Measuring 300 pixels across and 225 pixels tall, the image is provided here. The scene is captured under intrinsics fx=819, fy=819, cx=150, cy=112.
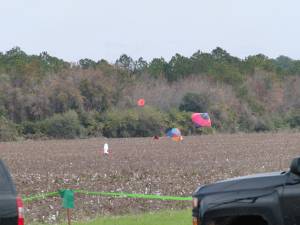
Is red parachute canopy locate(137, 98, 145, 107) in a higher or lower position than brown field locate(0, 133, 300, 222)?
higher

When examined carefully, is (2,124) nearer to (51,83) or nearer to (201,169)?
(51,83)

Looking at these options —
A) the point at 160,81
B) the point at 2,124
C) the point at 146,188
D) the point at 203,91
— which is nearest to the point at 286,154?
the point at 146,188

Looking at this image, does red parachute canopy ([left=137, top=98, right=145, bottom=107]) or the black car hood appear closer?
the black car hood

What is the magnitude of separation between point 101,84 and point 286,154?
47180mm

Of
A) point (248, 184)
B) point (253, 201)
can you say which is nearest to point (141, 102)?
point (248, 184)

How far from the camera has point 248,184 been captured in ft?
28.6

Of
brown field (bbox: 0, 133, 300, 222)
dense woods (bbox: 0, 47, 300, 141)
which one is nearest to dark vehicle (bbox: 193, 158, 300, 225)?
brown field (bbox: 0, 133, 300, 222)

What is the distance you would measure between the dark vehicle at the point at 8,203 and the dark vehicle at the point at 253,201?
194 cm

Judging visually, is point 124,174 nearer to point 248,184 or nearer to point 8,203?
point 8,203

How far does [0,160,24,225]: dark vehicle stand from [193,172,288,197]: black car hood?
197 centimetres

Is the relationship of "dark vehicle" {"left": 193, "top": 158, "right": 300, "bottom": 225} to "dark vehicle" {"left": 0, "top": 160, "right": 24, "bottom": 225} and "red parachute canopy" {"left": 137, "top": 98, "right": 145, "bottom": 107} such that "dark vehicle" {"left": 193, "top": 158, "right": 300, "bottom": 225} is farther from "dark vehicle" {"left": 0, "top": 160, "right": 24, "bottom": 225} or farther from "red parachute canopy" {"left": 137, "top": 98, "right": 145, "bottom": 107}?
"red parachute canopy" {"left": 137, "top": 98, "right": 145, "bottom": 107}

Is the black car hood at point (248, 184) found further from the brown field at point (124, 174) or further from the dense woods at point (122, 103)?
the dense woods at point (122, 103)

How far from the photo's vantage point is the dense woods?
7638 centimetres

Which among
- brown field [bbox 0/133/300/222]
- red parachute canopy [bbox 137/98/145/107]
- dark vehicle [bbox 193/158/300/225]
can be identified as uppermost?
red parachute canopy [bbox 137/98/145/107]
